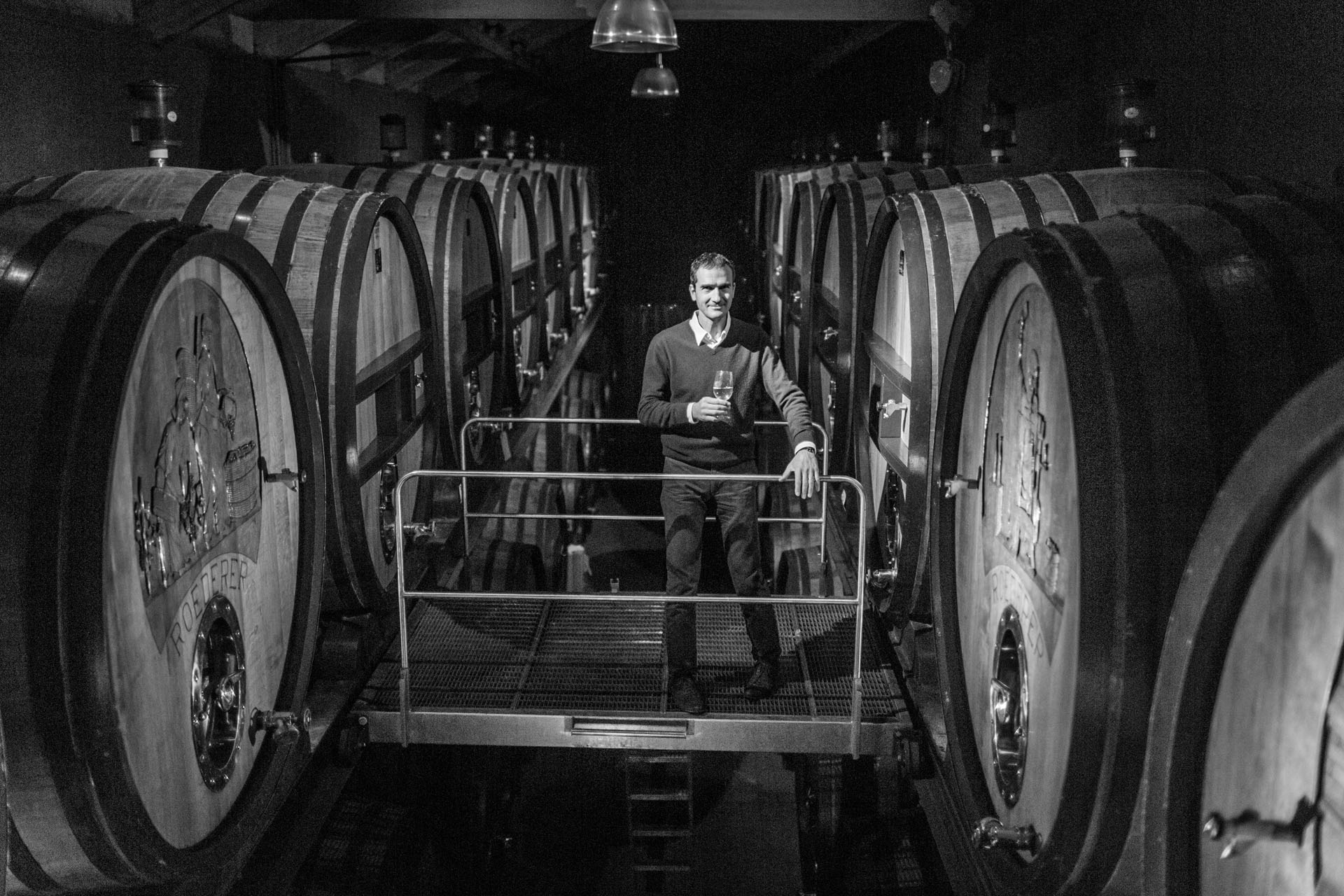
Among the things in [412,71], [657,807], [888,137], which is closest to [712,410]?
[657,807]

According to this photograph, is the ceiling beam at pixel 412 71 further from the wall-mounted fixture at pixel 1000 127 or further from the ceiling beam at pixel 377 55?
the wall-mounted fixture at pixel 1000 127

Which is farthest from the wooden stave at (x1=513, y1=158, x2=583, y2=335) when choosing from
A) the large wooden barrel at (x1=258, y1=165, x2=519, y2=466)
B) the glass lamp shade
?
the glass lamp shade

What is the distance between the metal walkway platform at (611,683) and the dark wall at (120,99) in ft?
8.41

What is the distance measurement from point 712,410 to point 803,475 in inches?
14.0

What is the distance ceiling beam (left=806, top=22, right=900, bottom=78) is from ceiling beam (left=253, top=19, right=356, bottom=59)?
5.34 m

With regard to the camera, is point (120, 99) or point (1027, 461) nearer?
point (1027, 461)

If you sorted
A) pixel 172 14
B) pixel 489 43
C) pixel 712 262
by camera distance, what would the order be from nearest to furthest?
pixel 712 262 < pixel 172 14 < pixel 489 43

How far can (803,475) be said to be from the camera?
346 cm

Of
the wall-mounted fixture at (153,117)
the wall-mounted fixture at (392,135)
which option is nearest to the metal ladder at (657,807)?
the wall-mounted fixture at (153,117)

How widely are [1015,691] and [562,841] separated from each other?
2.59m

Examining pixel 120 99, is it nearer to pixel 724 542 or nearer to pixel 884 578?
pixel 724 542

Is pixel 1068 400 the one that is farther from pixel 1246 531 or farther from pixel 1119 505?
pixel 1246 531

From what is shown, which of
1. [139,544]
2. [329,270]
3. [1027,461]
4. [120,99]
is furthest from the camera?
[120,99]

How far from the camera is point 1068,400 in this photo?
188cm
